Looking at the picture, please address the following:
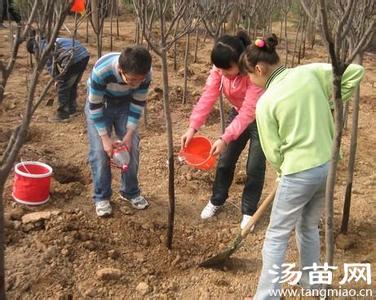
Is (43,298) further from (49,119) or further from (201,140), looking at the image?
(49,119)

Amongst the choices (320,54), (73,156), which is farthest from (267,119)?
(320,54)

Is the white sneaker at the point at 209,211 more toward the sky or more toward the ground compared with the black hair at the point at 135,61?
more toward the ground

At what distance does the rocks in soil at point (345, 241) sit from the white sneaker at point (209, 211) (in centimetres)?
83

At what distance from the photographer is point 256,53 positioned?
7.35ft

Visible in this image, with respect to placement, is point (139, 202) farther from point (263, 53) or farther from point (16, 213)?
point (263, 53)

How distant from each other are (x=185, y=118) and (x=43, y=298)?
3223 mm

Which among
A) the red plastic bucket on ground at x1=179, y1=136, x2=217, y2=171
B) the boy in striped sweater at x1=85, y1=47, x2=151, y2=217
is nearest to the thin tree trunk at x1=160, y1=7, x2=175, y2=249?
the boy in striped sweater at x1=85, y1=47, x2=151, y2=217

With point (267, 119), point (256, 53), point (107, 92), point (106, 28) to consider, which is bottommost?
point (106, 28)

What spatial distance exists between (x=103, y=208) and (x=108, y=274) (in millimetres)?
685

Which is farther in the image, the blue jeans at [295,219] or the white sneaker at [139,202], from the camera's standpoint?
the white sneaker at [139,202]

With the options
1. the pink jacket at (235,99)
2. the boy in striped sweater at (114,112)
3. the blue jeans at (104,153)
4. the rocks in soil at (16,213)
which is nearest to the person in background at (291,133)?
the pink jacket at (235,99)

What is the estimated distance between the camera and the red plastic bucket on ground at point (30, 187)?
3.23 metres

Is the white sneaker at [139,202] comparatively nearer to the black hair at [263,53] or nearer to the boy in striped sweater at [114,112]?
the boy in striped sweater at [114,112]

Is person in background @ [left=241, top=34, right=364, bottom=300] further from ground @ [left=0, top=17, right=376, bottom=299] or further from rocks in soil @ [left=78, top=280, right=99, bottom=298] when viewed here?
rocks in soil @ [left=78, top=280, right=99, bottom=298]
